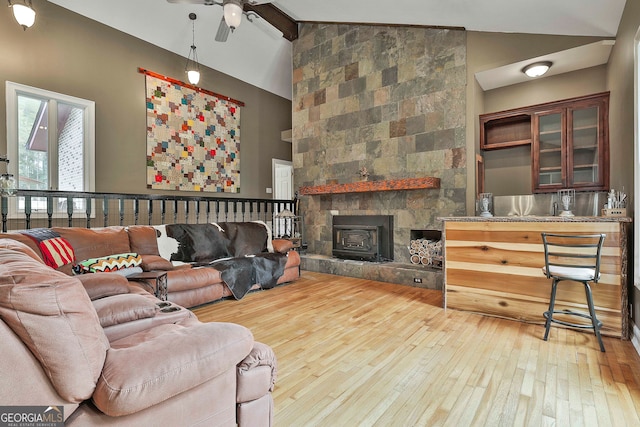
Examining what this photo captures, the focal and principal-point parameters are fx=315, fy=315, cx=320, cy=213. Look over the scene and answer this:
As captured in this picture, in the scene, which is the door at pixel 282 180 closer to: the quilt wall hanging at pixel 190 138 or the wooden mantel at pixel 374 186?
the quilt wall hanging at pixel 190 138

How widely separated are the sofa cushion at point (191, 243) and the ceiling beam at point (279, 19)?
149 inches

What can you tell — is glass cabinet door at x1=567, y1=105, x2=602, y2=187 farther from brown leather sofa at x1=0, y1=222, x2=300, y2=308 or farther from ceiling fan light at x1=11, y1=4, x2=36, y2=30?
ceiling fan light at x1=11, y1=4, x2=36, y2=30

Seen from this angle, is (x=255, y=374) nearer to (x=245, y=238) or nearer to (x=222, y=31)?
(x=245, y=238)

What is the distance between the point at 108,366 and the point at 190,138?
5.44 metres

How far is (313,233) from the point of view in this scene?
19.2 ft

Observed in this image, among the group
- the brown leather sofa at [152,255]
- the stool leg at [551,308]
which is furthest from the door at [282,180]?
the stool leg at [551,308]

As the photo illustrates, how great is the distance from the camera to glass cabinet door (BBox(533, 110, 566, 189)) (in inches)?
148

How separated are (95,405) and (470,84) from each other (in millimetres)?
4751

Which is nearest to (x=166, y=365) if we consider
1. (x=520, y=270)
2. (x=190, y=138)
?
(x=520, y=270)

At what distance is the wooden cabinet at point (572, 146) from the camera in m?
3.54

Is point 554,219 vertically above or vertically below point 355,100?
below

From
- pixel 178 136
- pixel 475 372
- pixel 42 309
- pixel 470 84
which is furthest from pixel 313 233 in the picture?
pixel 42 309

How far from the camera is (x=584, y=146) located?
3654mm

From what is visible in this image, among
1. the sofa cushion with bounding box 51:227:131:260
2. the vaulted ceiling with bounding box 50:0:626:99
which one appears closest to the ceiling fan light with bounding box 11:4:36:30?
the vaulted ceiling with bounding box 50:0:626:99
